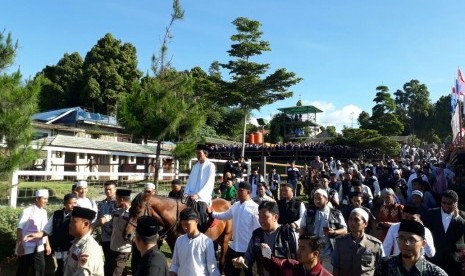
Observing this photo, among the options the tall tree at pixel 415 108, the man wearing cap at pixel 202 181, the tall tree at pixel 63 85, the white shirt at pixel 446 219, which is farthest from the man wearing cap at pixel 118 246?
the tall tree at pixel 415 108

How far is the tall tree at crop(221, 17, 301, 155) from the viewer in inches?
1235

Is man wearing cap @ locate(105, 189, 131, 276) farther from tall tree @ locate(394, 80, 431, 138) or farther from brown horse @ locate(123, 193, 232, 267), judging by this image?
tall tree @ locate(394, 80, 431, 138)

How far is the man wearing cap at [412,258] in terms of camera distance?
9.64ft

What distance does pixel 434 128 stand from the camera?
60.9m

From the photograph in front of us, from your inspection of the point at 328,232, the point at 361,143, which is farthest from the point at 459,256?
the point at 361,143

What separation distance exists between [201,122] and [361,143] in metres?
22.2

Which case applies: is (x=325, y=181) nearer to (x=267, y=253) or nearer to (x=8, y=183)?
(x=267, y=253)

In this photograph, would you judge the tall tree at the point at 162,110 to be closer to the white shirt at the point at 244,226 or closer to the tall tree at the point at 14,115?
the tall tree at the point at 14,115

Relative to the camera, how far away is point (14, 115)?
8.23 meters

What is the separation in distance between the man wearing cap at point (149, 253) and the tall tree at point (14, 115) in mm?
5961

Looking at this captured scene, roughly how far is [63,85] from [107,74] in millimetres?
5102

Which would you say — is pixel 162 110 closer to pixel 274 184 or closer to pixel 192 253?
pixel 274 184

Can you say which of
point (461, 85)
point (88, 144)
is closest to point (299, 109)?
point (461, 85)

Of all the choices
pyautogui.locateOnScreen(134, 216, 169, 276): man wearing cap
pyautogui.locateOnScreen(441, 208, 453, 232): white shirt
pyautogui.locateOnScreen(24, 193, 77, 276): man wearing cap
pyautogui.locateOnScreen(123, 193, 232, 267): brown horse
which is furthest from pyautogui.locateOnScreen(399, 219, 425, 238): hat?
pyautogui.locateOnScreen(24, 193, 77, 276): man wearing cap
